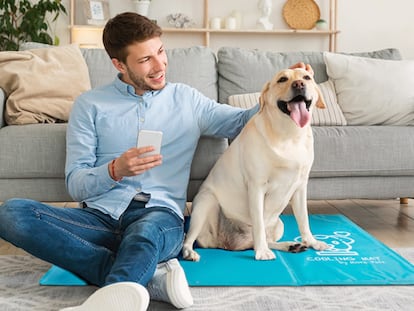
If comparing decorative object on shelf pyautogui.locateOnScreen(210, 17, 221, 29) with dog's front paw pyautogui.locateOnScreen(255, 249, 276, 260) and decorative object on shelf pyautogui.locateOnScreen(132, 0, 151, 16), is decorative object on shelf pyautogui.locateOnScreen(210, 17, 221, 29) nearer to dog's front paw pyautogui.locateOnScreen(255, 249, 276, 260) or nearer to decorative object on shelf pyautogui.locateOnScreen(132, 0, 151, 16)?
decorative object on shelf pyautogui.locateOnScreen(132, 0, 151, 16)

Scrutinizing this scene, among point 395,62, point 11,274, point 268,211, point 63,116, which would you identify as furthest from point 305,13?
point 11,274

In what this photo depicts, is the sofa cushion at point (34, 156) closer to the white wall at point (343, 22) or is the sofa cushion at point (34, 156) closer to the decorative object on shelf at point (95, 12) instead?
the decorative object on shelf at point (95, 12)

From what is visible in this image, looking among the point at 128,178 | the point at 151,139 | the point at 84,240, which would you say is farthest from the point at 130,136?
the point at 84,240

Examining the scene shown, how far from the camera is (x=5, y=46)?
5176 mm

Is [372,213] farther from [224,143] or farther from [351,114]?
[224,143]

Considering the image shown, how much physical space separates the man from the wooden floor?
0.64 metres

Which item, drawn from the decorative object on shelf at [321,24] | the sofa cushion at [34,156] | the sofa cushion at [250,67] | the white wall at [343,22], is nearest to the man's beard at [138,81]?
the sofa cushion at [34,156]

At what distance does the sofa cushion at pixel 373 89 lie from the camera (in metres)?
3.01

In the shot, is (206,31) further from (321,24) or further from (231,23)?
(321,24)

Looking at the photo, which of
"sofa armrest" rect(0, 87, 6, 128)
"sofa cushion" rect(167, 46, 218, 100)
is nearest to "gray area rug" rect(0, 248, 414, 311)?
"sofa armrest" rect(0, 87, 6, 128)

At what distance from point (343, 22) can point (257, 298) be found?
4312 millimetres

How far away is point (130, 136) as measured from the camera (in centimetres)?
212

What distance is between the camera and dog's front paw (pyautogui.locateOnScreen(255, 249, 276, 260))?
2.07 meters

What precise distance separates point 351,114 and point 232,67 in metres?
0.70
